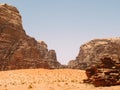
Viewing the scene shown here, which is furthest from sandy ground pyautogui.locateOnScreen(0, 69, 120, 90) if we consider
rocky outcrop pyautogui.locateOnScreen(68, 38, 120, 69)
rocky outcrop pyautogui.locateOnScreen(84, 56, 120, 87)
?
rocky outcrop pyautogui.locateOnScreen(68, 38, 120, 69)

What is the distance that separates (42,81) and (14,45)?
39.4 m

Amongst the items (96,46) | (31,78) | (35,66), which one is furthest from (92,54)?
(31,78)

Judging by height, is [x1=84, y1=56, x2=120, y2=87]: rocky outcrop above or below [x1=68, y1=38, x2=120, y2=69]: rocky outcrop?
below

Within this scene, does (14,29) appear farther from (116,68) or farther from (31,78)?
(116,68)

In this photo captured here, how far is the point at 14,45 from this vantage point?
7656cm

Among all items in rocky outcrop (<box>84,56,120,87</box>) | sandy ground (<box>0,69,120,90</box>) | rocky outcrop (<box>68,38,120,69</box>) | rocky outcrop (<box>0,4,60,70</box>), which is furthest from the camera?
rocky outcrop (<box>68,38,120,69</box>)

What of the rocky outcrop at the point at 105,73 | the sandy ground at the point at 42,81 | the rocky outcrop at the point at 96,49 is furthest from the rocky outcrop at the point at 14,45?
the rocky outcrop at the point at 96,49

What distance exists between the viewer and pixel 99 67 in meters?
→ 39.0

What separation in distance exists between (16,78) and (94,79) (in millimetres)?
10572

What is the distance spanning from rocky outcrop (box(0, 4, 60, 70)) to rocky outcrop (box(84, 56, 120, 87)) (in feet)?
120

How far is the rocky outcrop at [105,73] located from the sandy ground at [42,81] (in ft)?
3.65

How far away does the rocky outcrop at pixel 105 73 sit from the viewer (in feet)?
120

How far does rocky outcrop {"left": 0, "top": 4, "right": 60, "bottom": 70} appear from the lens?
74.1 meters

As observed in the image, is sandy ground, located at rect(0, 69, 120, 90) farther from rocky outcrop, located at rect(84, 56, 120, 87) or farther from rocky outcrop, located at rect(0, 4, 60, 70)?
rocky outcrop, located at rect(0, 4, 60, 70)
